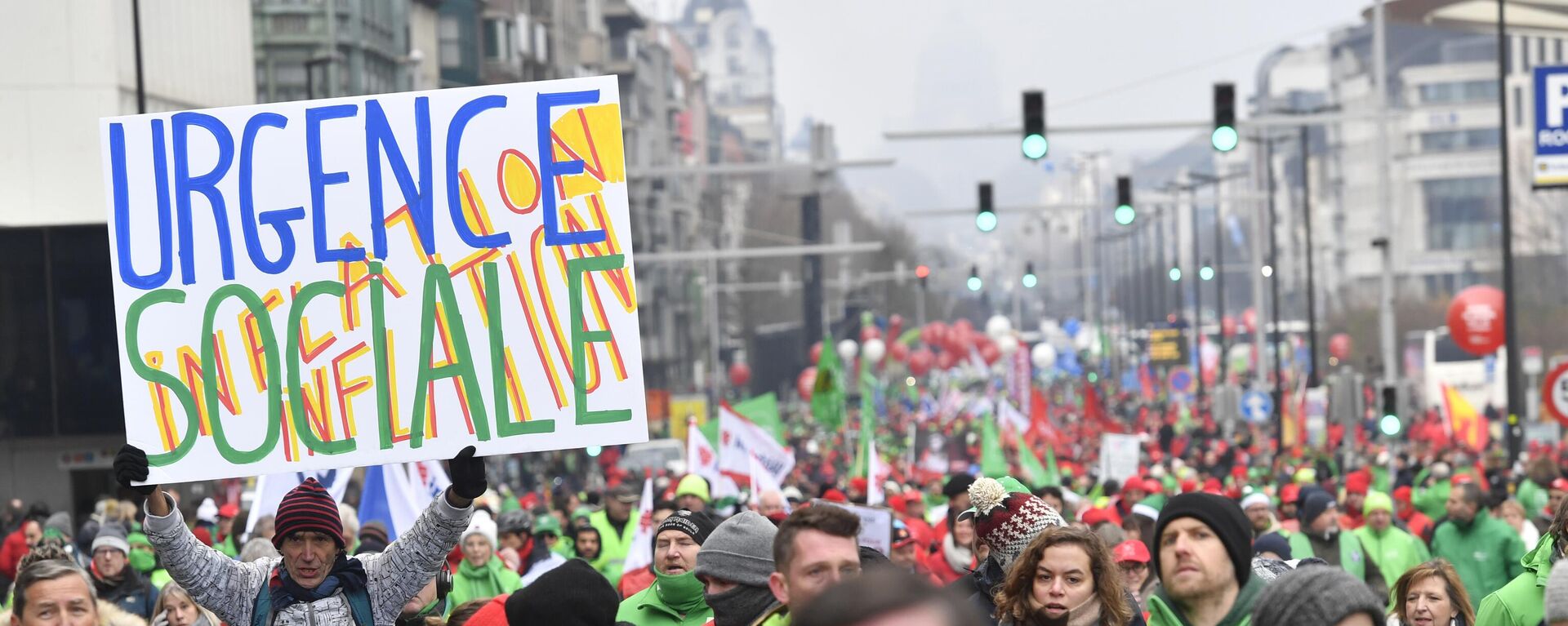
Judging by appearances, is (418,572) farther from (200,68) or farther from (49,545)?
(200,68)

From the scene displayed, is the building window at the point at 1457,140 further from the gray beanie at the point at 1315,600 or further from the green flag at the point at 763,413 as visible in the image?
the gray beanie at the point at 1315,600

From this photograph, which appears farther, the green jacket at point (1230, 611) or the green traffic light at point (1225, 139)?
the green traffic light at point (1225, 139)

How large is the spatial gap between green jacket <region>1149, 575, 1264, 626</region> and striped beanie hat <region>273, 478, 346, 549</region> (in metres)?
2.30

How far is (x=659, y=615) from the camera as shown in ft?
22.7

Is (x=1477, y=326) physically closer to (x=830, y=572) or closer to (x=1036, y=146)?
(x=1036, y=146)

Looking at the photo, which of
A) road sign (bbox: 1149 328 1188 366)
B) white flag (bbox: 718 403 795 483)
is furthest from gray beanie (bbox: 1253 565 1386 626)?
road sign (bbox: 1149 328 1188 366)

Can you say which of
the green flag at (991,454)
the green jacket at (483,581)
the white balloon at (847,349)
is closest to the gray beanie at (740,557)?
the green jacket at (483,581)

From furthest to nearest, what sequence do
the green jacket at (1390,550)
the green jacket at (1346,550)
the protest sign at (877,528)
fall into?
the green jacket at (1390,550)
the green jacket at (1346,550)
the protest sign at (877,528)

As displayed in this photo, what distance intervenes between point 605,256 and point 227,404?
1.24 metres

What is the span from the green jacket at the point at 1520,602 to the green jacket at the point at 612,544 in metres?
7.79

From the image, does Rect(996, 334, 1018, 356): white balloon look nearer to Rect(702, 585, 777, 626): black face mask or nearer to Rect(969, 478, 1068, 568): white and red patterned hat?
Rect(969, 478, 1068, 568): white and red patterned hat

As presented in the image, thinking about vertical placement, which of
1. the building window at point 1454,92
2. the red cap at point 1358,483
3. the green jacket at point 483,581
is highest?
the building window at point 1454,92

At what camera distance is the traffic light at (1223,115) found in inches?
823

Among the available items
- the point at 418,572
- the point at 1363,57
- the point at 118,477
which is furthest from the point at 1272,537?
the point at 1363,57
